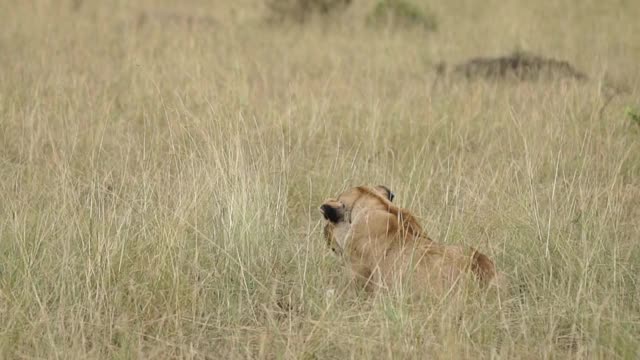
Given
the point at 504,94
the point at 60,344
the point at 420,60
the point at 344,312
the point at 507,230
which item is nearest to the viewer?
the point at 60,344

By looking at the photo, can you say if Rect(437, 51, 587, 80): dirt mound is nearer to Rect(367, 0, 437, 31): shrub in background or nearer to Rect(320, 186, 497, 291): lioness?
Result: Rect(367, 0, 437, 31): shrub in background

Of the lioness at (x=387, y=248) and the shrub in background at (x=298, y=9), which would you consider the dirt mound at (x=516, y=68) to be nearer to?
the shrub in background at (x=298, y=9)

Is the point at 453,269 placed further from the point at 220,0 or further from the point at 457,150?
the point at 220,0

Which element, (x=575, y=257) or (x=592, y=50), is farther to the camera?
(x=592, y=50)

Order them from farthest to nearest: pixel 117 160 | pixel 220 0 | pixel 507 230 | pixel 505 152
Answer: pixel 220 0 < pixel 505 152 < pixel 117 160 < pixel 507 230

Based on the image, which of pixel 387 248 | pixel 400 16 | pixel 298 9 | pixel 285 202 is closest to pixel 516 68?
pixel 400 16

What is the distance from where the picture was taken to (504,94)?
8102mm

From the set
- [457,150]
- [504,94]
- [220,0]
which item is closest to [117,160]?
[457,150]

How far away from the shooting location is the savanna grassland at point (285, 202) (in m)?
3.85

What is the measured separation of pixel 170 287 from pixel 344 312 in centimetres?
73

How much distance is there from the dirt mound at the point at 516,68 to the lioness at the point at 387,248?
4350 millimetres

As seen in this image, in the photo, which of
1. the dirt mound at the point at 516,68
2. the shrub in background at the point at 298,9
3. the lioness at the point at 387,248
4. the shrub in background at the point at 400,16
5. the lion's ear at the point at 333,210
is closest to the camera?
the lioness at the point at 387,248

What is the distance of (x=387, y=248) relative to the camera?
4355mm

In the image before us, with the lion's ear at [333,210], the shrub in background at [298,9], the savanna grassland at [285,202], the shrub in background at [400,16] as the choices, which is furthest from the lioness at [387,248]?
the shrub in background at [298,9]
